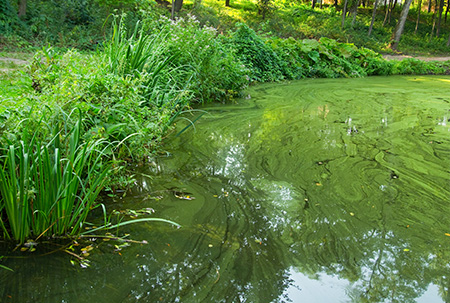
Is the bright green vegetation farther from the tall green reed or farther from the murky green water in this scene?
the murky green water

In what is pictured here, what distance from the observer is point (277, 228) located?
1943mm

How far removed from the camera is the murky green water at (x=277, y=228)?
146cm

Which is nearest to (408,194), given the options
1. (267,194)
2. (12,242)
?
(267,194)

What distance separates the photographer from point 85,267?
150 centimetres

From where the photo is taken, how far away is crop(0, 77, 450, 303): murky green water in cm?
146

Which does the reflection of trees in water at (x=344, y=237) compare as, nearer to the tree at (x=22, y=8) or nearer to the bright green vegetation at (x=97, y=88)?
the bright green vegetation at (x=97, y=88)

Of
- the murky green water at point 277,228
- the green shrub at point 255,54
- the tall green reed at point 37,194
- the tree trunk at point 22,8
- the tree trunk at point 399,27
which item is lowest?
the murky green water at point 277,228

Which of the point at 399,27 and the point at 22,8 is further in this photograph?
the point at 399,27

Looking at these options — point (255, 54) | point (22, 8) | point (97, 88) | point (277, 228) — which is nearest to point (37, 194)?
point (97, 88)

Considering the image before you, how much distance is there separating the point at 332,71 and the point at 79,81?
7.65 m

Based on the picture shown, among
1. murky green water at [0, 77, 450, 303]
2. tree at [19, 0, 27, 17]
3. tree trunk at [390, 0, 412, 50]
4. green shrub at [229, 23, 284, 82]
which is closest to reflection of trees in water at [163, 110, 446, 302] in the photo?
murky green water at [0, 77, 450, 303]

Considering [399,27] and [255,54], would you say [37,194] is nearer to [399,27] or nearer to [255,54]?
[255,54]

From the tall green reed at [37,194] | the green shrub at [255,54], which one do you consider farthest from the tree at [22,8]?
the tall green reed at [37,194]

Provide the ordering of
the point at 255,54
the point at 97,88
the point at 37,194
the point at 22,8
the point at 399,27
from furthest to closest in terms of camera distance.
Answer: the point at 399,27 → the point at 22,8 → the point at 255,54 → the point at 97,88 → the point at 37,194
